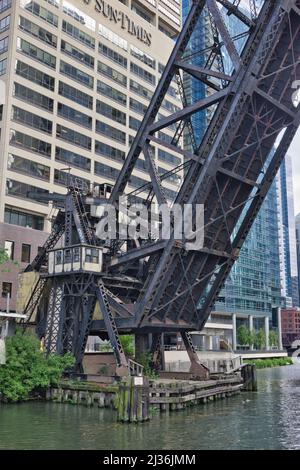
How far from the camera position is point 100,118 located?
223 feet

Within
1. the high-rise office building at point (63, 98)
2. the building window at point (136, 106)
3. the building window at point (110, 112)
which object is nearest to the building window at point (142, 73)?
the high-rise office building at point (63, 98)

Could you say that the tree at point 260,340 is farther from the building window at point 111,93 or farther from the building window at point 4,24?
the building window at point 4,24

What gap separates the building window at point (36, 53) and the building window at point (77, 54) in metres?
3.12

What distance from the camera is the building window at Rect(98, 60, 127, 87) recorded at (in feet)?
230

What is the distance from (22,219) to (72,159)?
10.8m

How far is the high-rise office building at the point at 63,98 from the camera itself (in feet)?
178

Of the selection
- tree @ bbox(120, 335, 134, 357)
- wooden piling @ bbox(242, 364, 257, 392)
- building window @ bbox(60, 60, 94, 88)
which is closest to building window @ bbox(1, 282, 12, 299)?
tree @ bbox(120, 335, 134, 357)

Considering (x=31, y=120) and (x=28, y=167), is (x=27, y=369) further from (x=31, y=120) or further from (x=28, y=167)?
(x=31, y=120)

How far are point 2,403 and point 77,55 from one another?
49419 millimetres

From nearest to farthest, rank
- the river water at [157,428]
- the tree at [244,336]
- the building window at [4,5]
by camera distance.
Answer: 1. the river water at [157,428]
2. the building window at [4,5]
3. the tree at [244,336]

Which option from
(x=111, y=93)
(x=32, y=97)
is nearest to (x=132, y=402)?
(x=32, y=97)

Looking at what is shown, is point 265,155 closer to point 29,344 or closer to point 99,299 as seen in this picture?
point 99,299

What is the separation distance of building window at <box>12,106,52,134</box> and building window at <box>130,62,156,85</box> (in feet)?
72.8

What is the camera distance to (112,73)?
236ft
